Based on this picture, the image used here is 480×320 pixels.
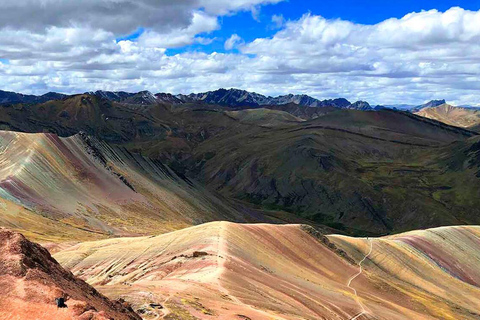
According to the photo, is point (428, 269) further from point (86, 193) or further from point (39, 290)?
point (39, 290)

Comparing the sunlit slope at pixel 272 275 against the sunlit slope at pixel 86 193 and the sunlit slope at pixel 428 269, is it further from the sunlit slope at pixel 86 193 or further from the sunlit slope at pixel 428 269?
the sunlit slope at pixel 86 193

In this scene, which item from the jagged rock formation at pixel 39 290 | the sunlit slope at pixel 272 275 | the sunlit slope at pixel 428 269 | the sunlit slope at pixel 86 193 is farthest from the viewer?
the sunlit slope at pixel 86 193

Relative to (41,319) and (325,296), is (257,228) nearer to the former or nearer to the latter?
(325,296)

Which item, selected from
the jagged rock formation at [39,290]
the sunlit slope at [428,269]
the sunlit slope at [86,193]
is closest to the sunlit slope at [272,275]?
the sunlit slope at [428,269]

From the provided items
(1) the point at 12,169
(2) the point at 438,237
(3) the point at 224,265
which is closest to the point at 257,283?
(3) the point at 224,265

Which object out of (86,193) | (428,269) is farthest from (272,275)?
(86,193)
